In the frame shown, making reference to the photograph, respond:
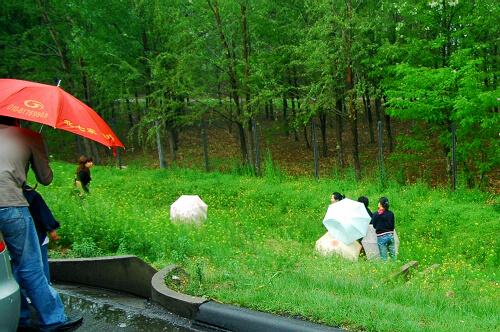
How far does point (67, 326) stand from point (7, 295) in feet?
3.11

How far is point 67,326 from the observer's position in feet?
15.4

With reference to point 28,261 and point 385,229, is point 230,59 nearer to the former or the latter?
point 385,229

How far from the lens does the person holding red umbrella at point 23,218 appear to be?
13.3ft

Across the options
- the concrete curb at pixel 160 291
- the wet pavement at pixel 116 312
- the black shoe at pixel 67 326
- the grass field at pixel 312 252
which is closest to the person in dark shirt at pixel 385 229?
the grass field at pixel 312 252

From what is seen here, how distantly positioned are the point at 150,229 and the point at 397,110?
9.72 metres

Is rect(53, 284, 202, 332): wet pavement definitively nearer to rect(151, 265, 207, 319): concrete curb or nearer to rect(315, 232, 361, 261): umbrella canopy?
rect(151, 265, 207, 319): concrete curb

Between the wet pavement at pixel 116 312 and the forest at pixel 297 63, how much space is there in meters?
10.6

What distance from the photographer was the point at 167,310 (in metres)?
5.05

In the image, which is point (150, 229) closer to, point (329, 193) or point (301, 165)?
point (329, 193)

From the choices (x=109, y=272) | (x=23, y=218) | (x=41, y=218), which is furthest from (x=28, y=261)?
(x=109, y=272)

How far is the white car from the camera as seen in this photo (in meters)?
3.87

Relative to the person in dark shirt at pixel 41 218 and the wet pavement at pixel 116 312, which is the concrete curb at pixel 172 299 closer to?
the wet pavement at pixel 116 312

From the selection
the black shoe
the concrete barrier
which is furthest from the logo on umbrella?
the concrete barrier

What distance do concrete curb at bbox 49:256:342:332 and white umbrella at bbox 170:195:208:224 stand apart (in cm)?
429
